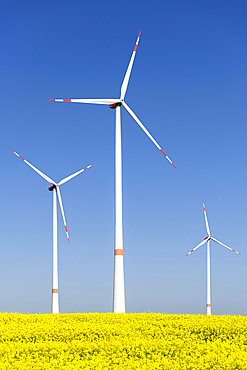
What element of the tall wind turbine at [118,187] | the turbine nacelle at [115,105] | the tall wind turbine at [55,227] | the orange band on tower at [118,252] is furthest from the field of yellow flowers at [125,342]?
the tall wind turbine at [55,227]

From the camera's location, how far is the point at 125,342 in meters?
18.1

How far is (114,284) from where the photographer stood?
2833cm

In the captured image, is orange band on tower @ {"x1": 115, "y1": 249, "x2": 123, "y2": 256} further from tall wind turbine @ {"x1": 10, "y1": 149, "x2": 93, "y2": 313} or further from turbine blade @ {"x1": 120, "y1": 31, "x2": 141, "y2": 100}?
tall wind turbine @ {"x1": 10, "y1": 149, "x2": 93, "y2": 313}

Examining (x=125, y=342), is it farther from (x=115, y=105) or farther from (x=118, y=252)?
(x=115, y=105)

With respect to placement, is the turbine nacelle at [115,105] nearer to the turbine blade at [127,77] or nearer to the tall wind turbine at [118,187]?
the tall wind turbine at [118,187]

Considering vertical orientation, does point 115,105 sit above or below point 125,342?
above

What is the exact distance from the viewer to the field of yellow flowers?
15812mm

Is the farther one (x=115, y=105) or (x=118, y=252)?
(x=115, y=105)

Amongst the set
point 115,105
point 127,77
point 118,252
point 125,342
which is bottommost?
point 125,342

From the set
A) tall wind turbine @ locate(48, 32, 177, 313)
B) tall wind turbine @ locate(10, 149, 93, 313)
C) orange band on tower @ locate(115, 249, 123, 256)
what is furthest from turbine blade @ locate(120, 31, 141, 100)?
tall wind turbine @ locate(10, 149, 93, 313)

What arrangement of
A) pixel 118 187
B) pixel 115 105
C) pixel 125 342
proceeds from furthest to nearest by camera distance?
pixel 115 105, pixel 118 187, pixel 125 342

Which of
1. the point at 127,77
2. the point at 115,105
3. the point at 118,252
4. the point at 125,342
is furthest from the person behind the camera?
the point at 127,77

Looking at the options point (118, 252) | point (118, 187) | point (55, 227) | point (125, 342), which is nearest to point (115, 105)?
point (118, 187)

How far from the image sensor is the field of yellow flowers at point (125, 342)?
15812 mm
